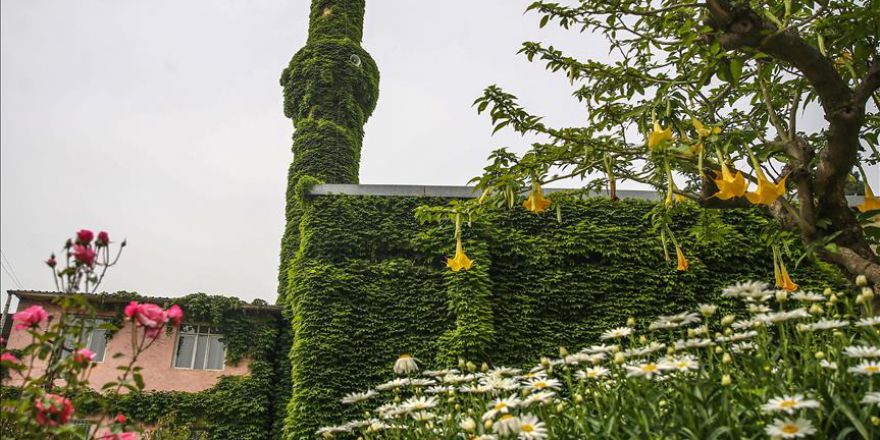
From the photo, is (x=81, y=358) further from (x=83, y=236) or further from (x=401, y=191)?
(x=401, y=191)

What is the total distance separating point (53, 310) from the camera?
13.3 meters

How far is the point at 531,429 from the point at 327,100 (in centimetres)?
1452

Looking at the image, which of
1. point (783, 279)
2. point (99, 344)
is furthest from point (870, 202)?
point (99, 344)

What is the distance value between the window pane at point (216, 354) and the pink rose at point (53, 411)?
11.9 m

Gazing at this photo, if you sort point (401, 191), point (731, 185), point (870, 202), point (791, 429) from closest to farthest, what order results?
point (791, 429)
point (731, 185)
point (870, 202)
point (401, 191)

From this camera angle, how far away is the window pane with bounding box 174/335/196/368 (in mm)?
13414

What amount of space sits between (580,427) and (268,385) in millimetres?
11287

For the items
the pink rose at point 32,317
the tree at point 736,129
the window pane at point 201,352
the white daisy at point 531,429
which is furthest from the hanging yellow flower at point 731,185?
the window pane at point 201,352

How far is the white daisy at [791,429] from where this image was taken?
1.88 meters

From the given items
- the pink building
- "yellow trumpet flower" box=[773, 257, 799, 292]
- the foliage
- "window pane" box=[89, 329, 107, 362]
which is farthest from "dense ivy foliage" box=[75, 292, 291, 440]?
"yellow trumpet flower" box=[773, 257, 799, 292]

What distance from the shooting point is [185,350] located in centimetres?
1354

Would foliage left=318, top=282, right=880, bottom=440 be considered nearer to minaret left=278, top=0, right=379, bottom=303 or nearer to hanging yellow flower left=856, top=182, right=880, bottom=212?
hanging yellow flower left=856, top=182, right=880, bottom=212

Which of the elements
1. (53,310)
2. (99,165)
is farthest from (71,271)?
(53,310)

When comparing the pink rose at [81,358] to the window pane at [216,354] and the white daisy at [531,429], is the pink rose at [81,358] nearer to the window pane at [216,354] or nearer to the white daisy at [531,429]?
the white daisy at [531,429]
